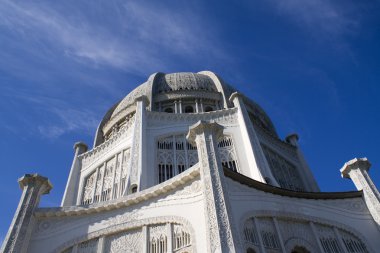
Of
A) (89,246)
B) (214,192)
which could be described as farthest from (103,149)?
(214,192)

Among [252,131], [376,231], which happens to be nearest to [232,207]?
[376,231]

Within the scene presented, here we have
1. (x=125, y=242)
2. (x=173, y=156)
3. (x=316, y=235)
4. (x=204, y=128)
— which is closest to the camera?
(x=125, y=242)

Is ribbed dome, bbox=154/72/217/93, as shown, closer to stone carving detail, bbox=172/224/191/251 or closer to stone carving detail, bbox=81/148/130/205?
stone carving detail, bbox=81/148/130/205

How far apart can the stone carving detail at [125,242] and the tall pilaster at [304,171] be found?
13.1 metres

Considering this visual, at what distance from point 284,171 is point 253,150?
4.13m

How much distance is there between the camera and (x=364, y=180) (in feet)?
47.2

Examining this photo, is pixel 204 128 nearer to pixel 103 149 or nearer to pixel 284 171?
pixel 284 171

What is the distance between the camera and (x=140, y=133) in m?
20.0

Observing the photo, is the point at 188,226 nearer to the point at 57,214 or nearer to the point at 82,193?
the point at 57,214

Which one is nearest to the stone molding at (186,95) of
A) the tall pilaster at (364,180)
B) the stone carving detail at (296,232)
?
the tall pilaster at (364,180)

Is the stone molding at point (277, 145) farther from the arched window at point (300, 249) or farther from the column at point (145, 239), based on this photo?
the column at point (145, 239)

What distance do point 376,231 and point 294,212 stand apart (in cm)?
325

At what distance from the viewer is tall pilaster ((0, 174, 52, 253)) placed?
12.0m

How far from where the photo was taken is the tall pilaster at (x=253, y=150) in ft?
56.2
